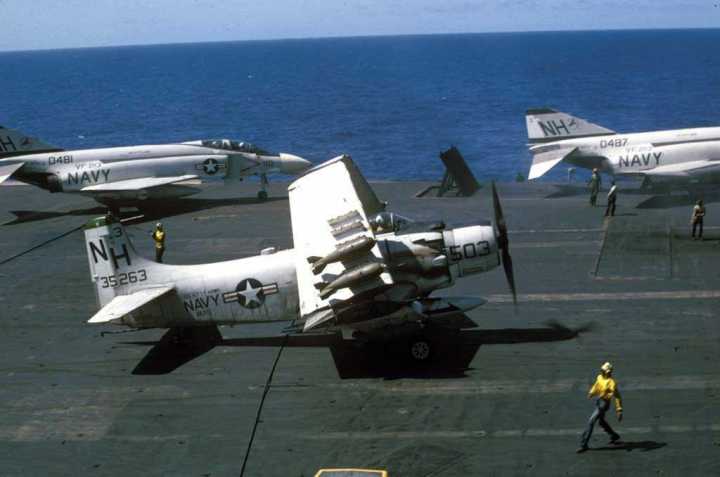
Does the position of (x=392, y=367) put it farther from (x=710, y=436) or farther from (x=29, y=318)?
(x=29, y=318)

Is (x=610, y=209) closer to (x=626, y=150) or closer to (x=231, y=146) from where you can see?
(x=626, y=150)

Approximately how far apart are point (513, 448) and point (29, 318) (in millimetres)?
19697

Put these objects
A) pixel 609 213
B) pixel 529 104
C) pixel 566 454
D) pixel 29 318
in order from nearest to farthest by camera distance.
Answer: pixel 566 454 < pixel 29 318 < pixel 609 213 < pixel 529 104

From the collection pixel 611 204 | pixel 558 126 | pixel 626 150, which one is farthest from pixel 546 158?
pixel 611 204

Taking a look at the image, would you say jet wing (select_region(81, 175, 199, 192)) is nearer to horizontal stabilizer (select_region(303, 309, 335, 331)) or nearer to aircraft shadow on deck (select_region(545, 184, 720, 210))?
aircraft shadow on deck (select_region(545, 184, 720, 210))

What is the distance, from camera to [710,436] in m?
20.1

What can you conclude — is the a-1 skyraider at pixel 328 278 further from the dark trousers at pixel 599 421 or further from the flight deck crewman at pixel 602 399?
the dark trousers at pixel 599 421

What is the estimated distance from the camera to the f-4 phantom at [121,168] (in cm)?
5062

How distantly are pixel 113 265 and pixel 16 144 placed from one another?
27965 mm

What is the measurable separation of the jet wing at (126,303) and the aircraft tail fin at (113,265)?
1.12 feet

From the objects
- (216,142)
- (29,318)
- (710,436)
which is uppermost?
(216,142)

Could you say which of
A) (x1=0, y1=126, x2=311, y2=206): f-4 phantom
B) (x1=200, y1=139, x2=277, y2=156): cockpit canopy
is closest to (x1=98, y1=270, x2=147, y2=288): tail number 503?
(x1=0, y1=126, x2=311, y2=206): f-4 phantom

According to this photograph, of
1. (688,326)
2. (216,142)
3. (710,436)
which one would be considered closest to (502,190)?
(216,142)

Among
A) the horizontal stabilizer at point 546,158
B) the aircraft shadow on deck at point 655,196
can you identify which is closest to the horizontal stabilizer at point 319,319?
the aircraft shadow on deck at point 655,196
